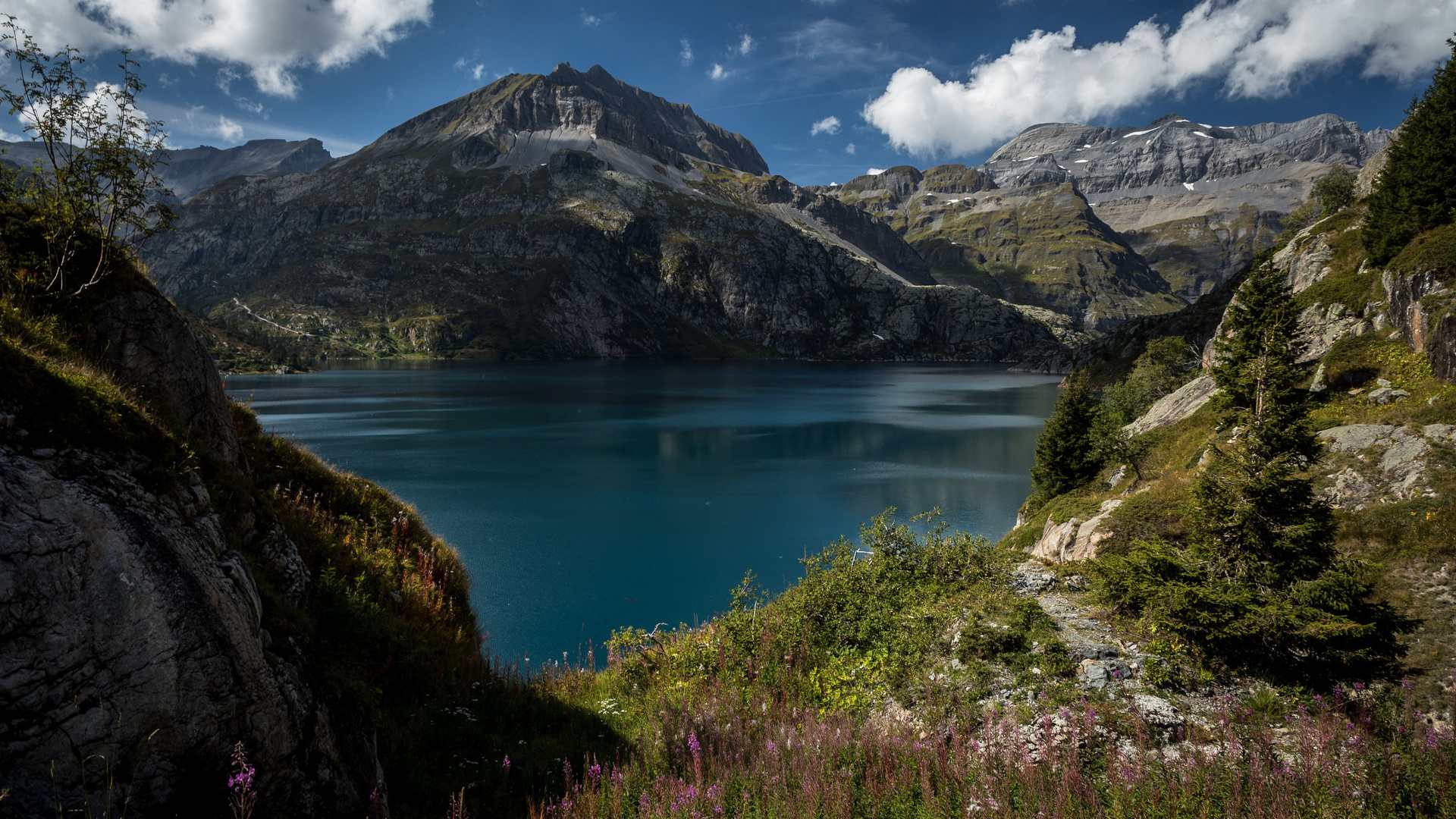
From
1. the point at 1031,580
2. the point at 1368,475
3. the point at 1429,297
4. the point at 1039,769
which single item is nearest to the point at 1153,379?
the point at 1429,297

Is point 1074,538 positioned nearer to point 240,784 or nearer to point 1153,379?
point 240,784

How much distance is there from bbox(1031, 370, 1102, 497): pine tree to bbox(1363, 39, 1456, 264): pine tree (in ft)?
44.6

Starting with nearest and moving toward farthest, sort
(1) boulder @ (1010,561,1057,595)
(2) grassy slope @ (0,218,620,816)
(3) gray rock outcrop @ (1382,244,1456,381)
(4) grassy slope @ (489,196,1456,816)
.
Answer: (2) grassy slope @ (0,218,620,816) < (4) grassy slope @ (489,196,1456,816) < (1) boulder @ (1010,561,1057,595) < (3) gray rock outcrop @ (1382,244,1456,381)

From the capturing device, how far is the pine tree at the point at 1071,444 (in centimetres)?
3219

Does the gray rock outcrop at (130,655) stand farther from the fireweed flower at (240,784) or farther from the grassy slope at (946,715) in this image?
the grassy slope at (946,715)

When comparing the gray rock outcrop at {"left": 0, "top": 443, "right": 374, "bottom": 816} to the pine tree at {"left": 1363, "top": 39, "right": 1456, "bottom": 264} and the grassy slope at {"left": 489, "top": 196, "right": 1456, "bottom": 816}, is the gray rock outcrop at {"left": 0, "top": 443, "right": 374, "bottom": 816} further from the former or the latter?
the pine tree at {"left": 1363, "top": 39, "right": 1456, "bottom": 264}

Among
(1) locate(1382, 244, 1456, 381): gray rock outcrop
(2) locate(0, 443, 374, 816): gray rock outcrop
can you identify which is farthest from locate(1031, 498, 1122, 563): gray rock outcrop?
(2) locate(0, 443, 374, 816): gray rock outcrop

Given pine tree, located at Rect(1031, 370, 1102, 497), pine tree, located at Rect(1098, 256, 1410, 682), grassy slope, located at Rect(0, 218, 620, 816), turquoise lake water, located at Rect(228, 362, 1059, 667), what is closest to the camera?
grassy slope, located at Rect(0, 218, 620, 816)

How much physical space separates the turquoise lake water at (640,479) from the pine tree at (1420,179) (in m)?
23.5

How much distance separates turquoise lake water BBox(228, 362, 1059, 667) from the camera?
102ft

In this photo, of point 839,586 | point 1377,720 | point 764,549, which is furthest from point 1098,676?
point 764,549

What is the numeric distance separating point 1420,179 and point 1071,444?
1779cm

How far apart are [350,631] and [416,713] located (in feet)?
5.31

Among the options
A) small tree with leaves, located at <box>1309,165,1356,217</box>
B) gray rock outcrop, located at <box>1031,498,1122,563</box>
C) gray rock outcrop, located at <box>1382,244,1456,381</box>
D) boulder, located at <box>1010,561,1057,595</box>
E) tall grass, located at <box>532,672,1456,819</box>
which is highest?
small tree with leaves, located at <box>1309,165,1356,217</box>
